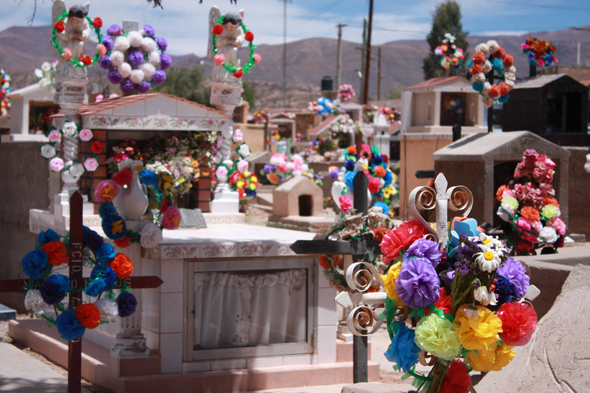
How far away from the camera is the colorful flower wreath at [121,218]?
6.13 metres

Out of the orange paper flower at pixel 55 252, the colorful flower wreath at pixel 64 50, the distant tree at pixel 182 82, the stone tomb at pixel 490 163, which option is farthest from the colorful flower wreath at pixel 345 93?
the orange paper flower at pixel 55 252

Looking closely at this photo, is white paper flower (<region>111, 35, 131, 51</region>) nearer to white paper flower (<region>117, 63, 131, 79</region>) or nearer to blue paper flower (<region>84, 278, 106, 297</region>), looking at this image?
white paper flower (<region>117, 63, 131, 79</region>)

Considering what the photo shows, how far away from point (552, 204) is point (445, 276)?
4.41m

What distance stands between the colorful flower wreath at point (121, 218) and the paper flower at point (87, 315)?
106cm

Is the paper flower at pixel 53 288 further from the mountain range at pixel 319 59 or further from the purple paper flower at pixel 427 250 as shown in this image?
the mountain range at pixel 319 59

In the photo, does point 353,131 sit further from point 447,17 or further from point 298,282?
point 447,17

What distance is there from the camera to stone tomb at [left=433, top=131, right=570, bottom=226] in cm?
900

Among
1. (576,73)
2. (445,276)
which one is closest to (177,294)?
(445,276)

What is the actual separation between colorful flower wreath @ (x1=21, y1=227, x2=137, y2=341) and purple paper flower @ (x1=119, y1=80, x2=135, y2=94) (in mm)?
6297

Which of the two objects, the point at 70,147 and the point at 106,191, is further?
the point at 70,147

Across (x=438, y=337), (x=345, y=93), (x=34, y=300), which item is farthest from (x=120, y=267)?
(x=345, y=93)

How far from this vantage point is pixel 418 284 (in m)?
3.38

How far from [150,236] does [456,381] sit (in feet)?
11.5

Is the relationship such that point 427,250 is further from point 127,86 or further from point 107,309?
point 127,86
